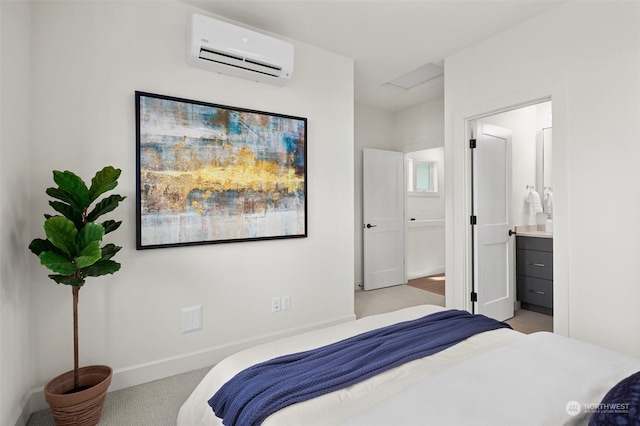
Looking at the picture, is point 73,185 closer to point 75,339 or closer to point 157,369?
point 75,339

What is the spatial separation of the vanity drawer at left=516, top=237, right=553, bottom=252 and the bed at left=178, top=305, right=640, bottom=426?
8.05 feet

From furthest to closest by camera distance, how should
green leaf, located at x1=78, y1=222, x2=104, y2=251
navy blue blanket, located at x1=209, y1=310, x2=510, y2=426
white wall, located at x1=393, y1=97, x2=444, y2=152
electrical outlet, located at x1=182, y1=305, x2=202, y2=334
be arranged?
white wall, located at x1=393, y1=97, x2=444, y2=152, electrical outlet, located at x1=182, y1=305, x2=202, y2=334, green leaf, located at x1=78, y1=222, x2=104, y2=251, navy blue blanket, located at x1=209, y1=310, x2=510, y2=426

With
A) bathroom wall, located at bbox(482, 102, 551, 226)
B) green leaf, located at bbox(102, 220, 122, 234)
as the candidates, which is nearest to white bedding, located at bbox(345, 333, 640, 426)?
green leaf, located at bbox(102, 220, 122, 234)

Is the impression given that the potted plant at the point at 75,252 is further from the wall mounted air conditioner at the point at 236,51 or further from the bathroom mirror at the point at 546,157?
the bathroom mirror at the point at 546,157

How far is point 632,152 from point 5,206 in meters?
3.61

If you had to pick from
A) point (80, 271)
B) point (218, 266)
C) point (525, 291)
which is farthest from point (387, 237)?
point (80, 271)

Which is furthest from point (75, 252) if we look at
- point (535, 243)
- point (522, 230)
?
point (522, 230)

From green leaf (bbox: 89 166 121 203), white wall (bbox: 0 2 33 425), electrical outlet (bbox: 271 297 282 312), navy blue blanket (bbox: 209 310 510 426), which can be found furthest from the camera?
electrical outlet (bbox: 271 297 282 312)

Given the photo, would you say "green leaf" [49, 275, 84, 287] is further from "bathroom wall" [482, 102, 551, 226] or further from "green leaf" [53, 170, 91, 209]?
"bathroom wall" [482, 102, 551, 226]

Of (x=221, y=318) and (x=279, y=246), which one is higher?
(x=279, y=246)

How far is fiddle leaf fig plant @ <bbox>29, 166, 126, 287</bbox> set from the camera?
1.63 m

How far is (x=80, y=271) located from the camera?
5.83ft

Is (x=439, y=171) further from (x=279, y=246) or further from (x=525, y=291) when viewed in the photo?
(x=279, y=246)

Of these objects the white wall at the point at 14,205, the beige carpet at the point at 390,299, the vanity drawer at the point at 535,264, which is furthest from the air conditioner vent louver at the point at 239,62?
the vanity drawer at the point at 535,264
